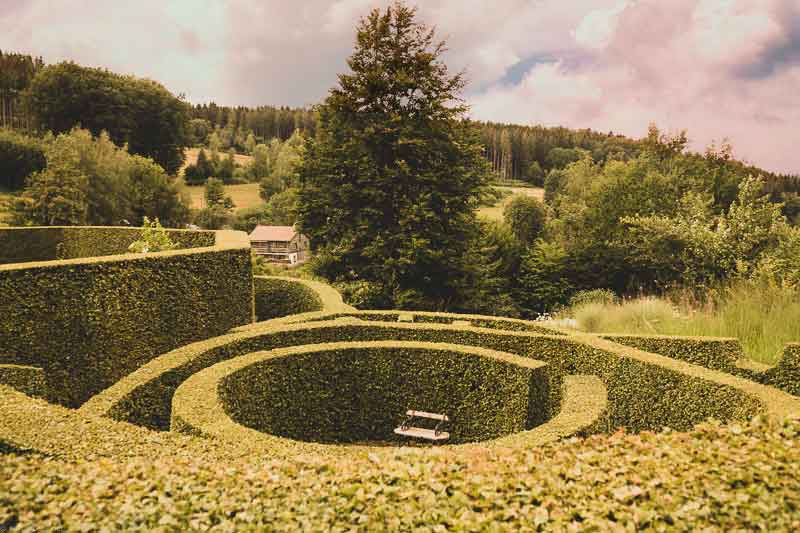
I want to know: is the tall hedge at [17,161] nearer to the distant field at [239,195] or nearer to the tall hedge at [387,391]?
the distant field at [239,195]

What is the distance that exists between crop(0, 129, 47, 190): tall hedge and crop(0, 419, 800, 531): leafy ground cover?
62.1 m

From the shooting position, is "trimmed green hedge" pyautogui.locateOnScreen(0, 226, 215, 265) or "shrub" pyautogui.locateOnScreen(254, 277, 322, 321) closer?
"shrub" pyautogui.locateOnScreen(254, 277, 322, 321)

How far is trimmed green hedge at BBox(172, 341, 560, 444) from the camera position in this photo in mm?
10094

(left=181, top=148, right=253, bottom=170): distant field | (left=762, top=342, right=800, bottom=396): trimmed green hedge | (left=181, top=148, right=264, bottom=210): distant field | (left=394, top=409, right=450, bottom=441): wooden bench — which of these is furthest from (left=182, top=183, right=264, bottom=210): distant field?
(left=762, top=342, right=800, bottom=396): trimmed green hedge

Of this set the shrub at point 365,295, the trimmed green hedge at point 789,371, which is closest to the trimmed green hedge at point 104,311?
the shrub at point 365,295

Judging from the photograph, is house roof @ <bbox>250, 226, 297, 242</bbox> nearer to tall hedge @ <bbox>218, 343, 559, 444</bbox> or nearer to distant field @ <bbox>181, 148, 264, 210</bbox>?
distant field @ <bbox>181, 148, 264, 210</bbox>

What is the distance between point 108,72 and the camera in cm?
6850

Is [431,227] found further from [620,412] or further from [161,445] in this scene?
[161,445]

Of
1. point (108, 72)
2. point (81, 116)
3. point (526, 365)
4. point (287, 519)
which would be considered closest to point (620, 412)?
point (526, 365)

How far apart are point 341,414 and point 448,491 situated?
7.31 m

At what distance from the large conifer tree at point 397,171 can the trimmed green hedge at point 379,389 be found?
1015cm

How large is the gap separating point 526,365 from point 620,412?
1.91 m

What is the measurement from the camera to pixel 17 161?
179 feet

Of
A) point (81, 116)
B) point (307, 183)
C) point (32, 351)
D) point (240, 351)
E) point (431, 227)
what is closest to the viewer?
point (32, 351)
